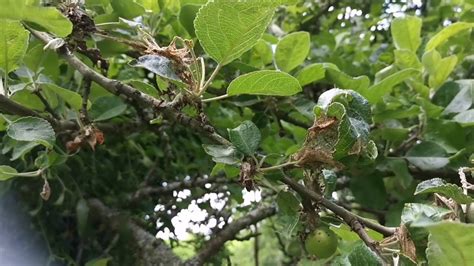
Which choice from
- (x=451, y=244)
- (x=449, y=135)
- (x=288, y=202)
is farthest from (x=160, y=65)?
(x=449, y=135)

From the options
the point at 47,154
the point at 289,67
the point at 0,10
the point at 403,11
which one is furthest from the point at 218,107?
the point at 403,11

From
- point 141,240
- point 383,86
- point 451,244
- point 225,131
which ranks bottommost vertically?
point 141,240

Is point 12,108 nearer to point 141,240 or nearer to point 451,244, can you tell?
point 141,240

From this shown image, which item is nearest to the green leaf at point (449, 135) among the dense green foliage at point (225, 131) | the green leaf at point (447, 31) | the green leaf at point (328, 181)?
the dense green foliage at point (225, 131)

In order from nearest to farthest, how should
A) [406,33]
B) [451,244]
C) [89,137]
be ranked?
[451,244] → [89,137] → [406,33]

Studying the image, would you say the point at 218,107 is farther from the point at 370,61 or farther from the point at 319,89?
the point at 370,61

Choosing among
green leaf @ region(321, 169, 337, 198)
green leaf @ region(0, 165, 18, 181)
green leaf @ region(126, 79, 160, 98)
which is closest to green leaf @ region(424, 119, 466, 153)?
green leaf @ region(321, 169, 337, 198)
